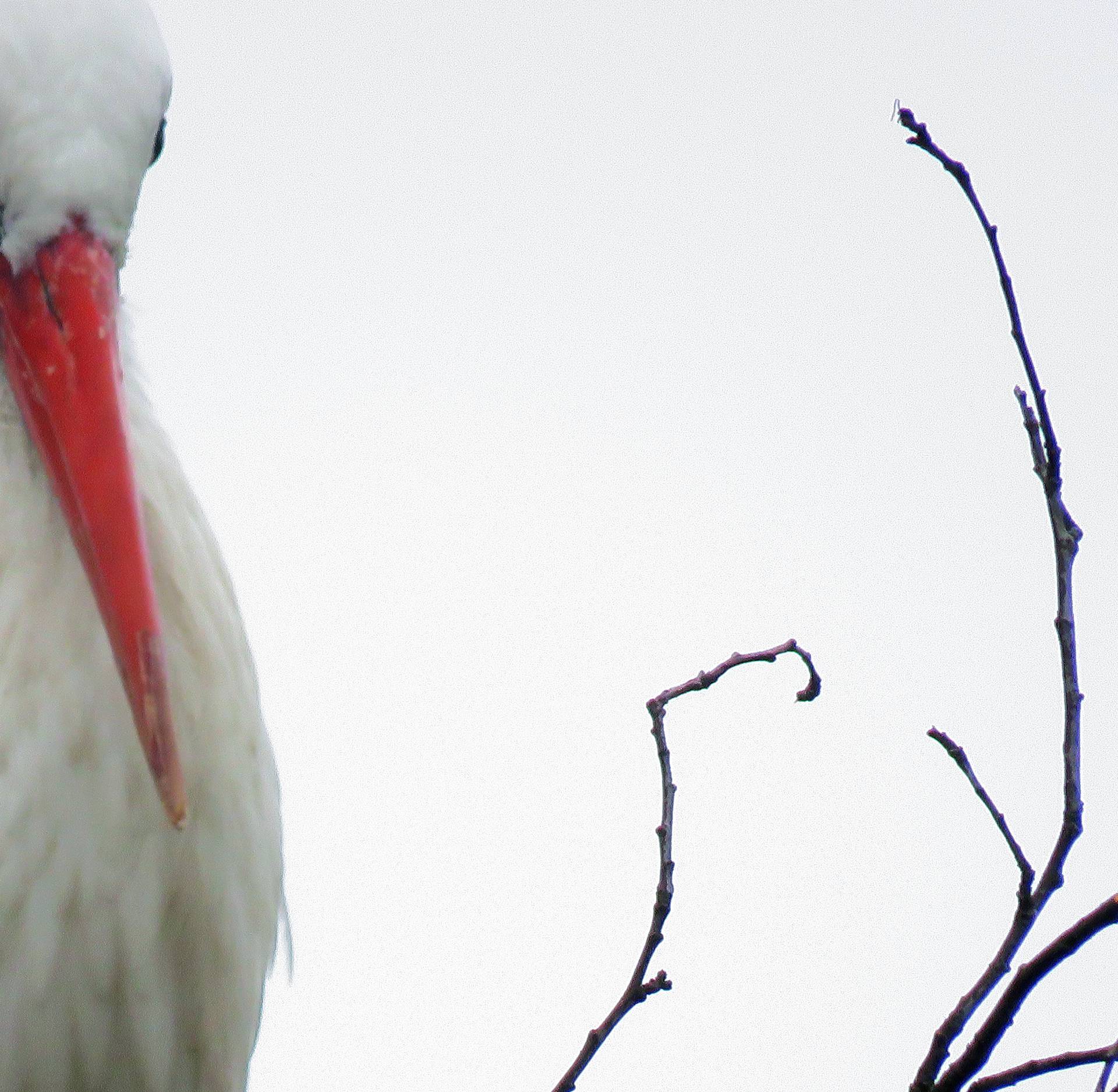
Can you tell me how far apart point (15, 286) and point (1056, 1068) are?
3.42 ft

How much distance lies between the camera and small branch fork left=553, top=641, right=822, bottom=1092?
1.46 metres

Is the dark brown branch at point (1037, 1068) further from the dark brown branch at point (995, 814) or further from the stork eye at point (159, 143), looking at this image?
the stork eye at point (159, 143)

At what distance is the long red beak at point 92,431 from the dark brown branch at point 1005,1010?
1.99 ft

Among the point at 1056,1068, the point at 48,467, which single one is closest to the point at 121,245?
the point at 48,467

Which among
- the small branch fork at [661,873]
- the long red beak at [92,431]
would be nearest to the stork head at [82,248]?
the long red beak at [92,431]

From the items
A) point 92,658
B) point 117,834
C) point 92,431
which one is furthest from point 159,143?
point 117,834

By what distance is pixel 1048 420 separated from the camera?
1.39 metres

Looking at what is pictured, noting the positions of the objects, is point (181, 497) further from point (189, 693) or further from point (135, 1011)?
point (135, 1011)

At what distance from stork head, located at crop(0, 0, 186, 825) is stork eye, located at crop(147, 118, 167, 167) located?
0.06 ft

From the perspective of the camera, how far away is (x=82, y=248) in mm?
1417

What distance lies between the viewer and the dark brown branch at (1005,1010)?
121 centimetres

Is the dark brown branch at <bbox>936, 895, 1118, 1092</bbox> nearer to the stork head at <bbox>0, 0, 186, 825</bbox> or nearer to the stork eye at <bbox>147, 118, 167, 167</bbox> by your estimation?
the stork head at <bbox>0, 0, 186, 825</bbox>

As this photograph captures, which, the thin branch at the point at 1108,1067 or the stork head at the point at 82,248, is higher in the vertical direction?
the stork head at the point at 82,248

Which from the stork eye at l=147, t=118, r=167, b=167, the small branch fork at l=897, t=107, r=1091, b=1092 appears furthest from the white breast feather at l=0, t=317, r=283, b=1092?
the small branch fork at l=897, t=107, r=1091, b=1092
